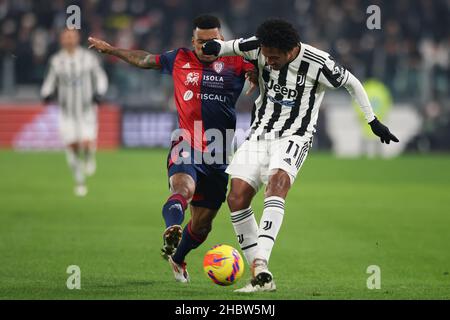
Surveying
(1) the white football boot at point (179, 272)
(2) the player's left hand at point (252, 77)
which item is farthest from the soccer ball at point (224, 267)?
(2) the player's left hand at point (252, 77)

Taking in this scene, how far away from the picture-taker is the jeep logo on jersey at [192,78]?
8.98 metres

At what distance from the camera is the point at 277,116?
27.7ft

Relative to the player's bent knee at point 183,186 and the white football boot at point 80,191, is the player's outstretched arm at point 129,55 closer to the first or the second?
the player's bent knee at point 183,186

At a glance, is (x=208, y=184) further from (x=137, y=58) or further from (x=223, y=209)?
(x=223, y=209)

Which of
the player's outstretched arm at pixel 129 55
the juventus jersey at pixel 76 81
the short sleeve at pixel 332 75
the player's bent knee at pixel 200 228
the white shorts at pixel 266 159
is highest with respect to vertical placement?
the juventus jersey at pixel 76 81

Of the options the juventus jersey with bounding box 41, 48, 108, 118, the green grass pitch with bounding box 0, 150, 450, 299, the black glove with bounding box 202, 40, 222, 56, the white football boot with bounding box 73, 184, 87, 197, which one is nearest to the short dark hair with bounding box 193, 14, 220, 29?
the black glove with bounding box 202, 40, 222, 56

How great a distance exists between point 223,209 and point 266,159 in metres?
7.60

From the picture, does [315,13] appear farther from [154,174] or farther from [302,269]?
[302,269]

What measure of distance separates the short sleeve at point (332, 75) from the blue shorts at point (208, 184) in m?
1.25

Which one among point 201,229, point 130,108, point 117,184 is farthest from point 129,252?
point 130,108

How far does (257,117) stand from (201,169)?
28.1 inches

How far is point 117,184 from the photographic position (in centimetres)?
1859

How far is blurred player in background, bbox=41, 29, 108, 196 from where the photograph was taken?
57.1 feet

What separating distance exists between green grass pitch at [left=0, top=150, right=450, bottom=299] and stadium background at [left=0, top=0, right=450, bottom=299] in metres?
0.03
